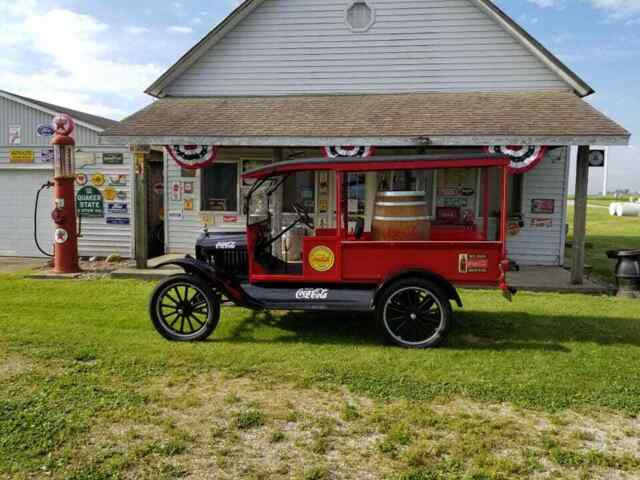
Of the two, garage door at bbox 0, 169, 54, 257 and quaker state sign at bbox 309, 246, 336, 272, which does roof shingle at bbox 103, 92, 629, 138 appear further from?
quaker state sign at bbox 309, 246, 336, 272

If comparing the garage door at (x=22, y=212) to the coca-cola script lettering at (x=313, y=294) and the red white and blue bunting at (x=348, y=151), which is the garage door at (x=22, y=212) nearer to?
the red white and blue bunting at (x=348, y=151)

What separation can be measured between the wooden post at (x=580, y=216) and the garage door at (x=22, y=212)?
1159cm

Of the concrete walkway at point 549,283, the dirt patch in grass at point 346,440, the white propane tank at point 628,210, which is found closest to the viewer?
the dirt patch in grass at point 346,440

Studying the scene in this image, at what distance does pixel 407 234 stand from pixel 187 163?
224 inches

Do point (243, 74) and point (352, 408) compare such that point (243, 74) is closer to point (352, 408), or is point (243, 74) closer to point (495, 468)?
point (352, 408)

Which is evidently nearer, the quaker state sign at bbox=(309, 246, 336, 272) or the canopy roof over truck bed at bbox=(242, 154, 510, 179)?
the canopy roof over truck bed at bbox=(242, 154, 510, 179)

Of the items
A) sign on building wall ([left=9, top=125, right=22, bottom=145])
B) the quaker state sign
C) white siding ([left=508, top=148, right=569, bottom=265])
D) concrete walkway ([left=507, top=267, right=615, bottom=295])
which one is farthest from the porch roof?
the quaker state sign

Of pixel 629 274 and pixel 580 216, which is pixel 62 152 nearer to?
pixel 580 216

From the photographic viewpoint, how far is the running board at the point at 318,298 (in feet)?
17.0

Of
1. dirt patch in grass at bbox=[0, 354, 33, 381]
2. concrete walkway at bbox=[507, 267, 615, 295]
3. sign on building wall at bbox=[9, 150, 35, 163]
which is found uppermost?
sign on building wall at bbox=[9, 150, 35, 163]

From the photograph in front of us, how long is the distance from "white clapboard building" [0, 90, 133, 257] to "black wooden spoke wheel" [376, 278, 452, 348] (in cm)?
834

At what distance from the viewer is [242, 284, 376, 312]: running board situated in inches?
204

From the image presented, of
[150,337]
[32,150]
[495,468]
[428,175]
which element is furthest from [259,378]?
[32,150]

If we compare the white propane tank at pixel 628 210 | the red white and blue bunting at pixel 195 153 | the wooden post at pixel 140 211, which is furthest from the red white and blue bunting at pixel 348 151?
the white propane tank at pixel 628 210
